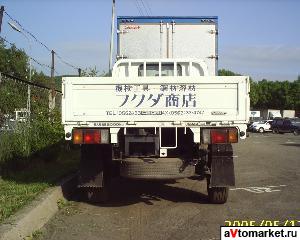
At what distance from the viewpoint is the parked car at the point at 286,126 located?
4995 cm

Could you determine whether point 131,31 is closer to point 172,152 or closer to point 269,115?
point 172,152

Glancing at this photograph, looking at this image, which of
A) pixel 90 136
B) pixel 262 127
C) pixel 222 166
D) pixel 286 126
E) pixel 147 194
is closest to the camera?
pixel 90 136

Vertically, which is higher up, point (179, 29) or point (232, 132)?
point (179, 29)

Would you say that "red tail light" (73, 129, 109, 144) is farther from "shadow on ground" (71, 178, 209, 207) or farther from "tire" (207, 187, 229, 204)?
"tire" (207, 187, 229, 204)

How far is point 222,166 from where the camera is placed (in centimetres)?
758

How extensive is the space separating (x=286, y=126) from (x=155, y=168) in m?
47.0

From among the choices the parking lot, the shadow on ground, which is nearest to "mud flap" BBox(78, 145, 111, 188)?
the parking lot

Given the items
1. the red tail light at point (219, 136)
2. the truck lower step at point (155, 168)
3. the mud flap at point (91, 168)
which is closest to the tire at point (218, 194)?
the truck lower step at point (155, 168)

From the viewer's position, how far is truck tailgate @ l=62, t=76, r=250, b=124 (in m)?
7.30

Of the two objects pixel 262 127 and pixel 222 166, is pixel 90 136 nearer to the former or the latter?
pixel 222 166

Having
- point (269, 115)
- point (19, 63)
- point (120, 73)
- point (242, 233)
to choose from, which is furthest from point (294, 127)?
point (242, 233)

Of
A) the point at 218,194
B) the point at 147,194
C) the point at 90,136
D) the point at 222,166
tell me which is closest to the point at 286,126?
the point at 147,194

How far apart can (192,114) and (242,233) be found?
3.34 meters

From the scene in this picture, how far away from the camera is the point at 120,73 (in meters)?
9.81
